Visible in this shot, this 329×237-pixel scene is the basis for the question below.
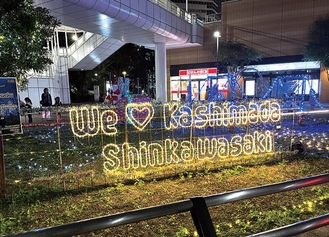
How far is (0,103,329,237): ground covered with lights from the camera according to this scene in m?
3.83

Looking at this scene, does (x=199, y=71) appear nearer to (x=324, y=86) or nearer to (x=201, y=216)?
(x=324, y=86)

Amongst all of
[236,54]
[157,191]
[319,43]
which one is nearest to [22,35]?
[157,191]

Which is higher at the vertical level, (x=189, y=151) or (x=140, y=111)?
(x=140, y=111)

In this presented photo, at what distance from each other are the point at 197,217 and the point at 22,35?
6845 millimetres

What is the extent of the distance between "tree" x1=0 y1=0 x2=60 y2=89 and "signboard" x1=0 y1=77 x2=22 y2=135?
2.11ft

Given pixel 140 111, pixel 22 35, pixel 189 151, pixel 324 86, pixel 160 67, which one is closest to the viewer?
pixel 189 151

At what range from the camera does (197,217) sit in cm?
180

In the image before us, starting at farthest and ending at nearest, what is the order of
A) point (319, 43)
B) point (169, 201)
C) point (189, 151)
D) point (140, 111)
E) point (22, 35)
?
1. point (319, 43)
2. point (140, 111)
3. point (22, 35)
4. point (189, 151)
5. point (169, 201)

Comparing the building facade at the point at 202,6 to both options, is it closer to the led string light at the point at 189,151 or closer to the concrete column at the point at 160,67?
the concrete column at the point at 160,67

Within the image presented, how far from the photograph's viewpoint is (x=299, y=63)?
24031mm

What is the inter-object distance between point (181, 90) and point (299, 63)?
1195 cm

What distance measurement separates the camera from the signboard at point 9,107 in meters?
6.49

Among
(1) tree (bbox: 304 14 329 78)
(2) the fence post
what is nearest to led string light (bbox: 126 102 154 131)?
(2) the fence post

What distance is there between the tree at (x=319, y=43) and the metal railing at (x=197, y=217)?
73.0 feet
